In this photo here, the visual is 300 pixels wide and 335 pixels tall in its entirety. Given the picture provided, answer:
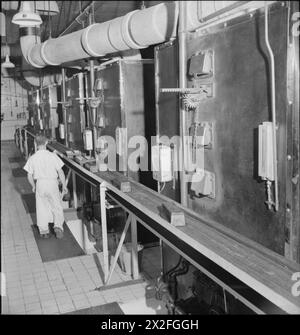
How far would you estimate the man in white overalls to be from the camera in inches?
241

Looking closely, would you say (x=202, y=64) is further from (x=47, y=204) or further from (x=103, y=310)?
(x=47, y=204)

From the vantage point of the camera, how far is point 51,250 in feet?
19.3

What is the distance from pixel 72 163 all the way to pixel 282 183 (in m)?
4.11

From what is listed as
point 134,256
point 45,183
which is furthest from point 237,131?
Result: point 45,183

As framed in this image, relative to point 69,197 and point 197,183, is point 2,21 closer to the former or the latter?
point 69,197

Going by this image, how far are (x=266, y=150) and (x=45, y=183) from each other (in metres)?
4.78

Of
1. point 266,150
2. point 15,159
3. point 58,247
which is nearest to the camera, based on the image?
point 266,150

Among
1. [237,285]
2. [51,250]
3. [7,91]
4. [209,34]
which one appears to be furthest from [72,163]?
[7,91]

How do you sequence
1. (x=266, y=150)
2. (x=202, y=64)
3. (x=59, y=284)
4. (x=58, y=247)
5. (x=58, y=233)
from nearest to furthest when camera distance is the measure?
1. (x=266, y=150)
2. (x=202, y=64)
3. (x=59, y=284)
4. (x=58, y=247)
5. (x=58, y=233)

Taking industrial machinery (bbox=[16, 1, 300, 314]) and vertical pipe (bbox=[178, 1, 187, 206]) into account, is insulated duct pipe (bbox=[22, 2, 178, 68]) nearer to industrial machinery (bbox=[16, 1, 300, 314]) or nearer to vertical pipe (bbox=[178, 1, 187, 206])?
industrial machinery (bbox=[16, 1, 300, 314])

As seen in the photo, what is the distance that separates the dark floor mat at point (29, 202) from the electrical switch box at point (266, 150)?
6.68m

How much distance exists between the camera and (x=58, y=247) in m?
6.00
